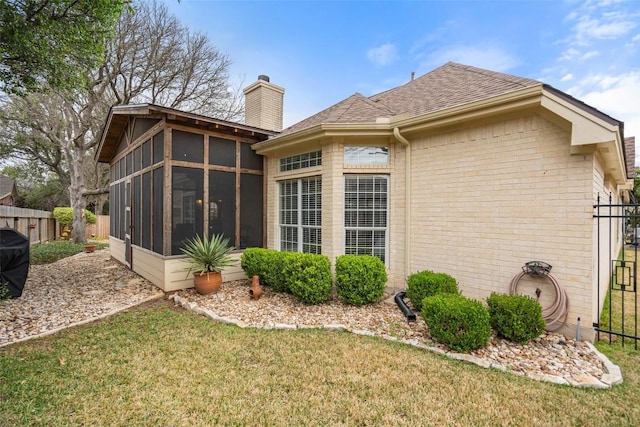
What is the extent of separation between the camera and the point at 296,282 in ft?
18.2

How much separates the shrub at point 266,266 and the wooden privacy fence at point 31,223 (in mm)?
9416

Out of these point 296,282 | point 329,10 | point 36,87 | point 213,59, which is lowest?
point 296,282

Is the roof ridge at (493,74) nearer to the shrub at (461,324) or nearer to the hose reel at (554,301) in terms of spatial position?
the hose reel at (554,301)

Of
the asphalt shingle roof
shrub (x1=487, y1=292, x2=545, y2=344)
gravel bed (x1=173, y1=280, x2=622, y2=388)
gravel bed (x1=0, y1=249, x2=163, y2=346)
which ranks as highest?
the asphalt shingle roof

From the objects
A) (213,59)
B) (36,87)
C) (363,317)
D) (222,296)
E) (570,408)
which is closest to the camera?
(570,408)

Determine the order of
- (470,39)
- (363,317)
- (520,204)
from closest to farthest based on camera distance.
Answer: (520,204) < (363,317) < (470,39)

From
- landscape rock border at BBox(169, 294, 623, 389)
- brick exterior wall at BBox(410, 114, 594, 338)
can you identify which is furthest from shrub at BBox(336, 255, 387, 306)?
brick exterior wall at BBox(410, 114, 594, 338)

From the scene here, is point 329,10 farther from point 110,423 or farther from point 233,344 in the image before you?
point 110,423

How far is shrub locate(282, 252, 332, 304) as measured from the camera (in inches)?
215

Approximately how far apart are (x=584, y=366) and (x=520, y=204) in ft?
7.65

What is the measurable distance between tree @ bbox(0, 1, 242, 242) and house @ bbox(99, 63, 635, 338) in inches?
384

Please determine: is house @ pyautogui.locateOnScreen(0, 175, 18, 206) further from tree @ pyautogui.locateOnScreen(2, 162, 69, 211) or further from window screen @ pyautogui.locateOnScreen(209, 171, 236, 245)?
window screen @ pyautogui.locateOnScreen(209, 171, 236, 245)

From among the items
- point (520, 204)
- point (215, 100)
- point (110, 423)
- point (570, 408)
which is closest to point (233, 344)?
point (110, 423)

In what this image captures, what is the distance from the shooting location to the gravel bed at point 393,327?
340 centimetres
